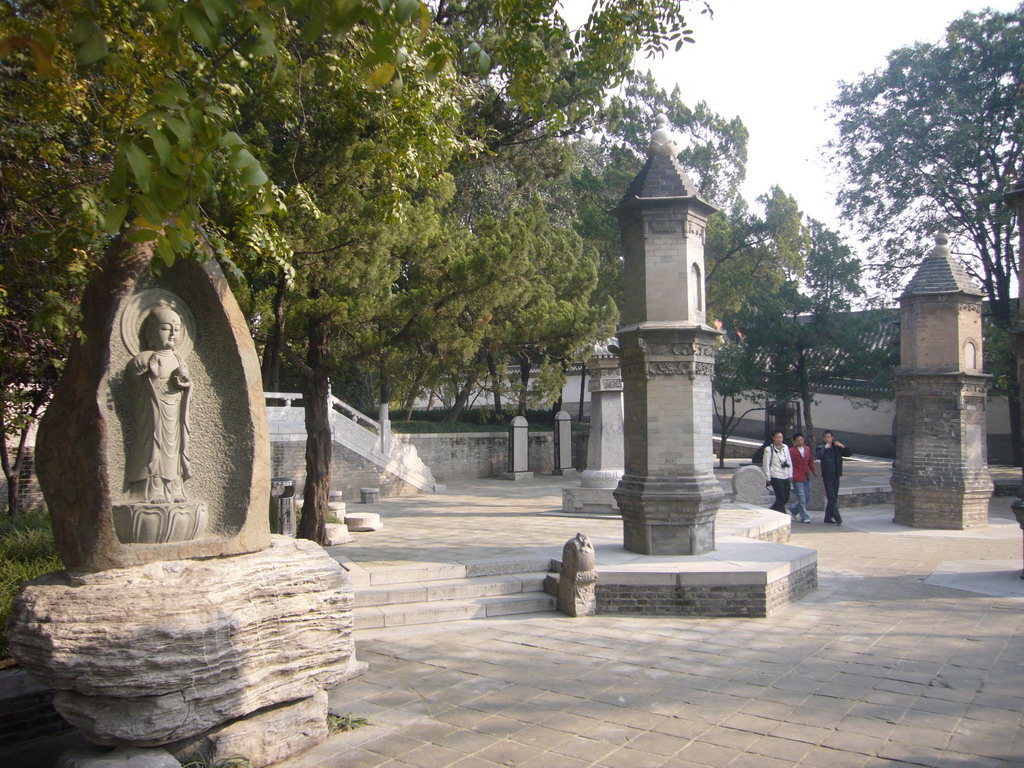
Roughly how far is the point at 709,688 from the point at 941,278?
12.4 m

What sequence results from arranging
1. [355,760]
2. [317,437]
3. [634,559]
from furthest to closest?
[317,437] < [634,559] < [355,760]

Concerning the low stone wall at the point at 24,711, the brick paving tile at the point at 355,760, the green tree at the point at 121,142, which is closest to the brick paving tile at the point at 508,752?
the brick paving tile at the point at 355,760

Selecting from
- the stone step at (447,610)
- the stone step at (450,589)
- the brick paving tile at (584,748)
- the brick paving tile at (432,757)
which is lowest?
the brick paving tile at (584,748)

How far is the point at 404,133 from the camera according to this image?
790 centimetres

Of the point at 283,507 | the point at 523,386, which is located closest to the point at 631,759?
the point at 283,507

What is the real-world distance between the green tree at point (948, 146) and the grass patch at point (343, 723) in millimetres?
23401

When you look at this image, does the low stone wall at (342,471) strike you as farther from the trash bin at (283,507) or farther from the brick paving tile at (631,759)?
the brick paving tile at (631,759)

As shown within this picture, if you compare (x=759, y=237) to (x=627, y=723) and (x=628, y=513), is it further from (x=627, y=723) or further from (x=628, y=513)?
(x=627, y=723)

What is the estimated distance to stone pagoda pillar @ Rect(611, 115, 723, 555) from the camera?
8820mm

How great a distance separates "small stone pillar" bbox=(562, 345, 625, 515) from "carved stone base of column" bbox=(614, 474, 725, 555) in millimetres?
5573

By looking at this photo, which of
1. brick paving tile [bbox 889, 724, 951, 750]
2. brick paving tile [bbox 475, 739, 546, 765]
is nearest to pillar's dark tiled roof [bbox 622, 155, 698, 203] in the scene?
brick paving tile [bbox 889, 724, 951, 750]

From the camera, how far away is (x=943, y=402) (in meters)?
14.9

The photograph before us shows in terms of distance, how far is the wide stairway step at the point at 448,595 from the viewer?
7520mm

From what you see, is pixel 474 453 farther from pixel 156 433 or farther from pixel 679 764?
pixel 679 764
